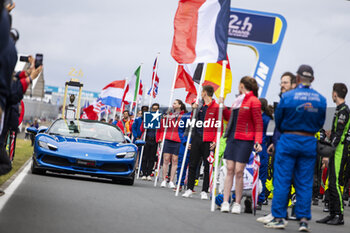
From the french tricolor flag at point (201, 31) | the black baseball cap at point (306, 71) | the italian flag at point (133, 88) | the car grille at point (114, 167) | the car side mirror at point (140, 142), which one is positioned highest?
the french tricolor flag at point (201, 31)

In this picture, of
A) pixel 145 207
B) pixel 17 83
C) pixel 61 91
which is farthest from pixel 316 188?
pixel 61 91

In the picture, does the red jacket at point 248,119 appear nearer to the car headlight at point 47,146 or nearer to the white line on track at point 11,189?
the white line on track at point 11,189

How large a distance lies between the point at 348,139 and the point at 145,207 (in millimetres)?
3920

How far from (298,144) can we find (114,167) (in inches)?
226

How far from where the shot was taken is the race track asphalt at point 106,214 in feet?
21.4

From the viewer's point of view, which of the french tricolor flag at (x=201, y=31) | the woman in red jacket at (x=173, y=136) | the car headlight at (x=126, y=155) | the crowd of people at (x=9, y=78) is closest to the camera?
the crowd of people at (x=9, y=78)

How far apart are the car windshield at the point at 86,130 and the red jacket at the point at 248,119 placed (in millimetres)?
5106

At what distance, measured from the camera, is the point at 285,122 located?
27.1 feet

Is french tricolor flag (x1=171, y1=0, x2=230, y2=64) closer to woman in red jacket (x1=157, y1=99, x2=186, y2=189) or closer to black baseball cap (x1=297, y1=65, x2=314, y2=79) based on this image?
woman in red jacket (x1=157, y1=99, x2=186, y2=189)

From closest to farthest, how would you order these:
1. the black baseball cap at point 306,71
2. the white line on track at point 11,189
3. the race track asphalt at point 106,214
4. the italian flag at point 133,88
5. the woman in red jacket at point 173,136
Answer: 1. the race track asphalt at point 106,214
2. the white line on track at point 11,189
3. the black baseball cap at point 306,71
4. the woman in red jacket at point 173,136
5. the italian flag at point 133,88

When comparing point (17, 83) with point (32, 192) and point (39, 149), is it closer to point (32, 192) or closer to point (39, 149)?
point (32, 192)

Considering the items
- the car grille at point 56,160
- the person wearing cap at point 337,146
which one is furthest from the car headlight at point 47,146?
the person wearing cap at point 337,146

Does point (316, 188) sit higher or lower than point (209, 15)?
lower

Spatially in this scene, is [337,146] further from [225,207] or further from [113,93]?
[113,93]
